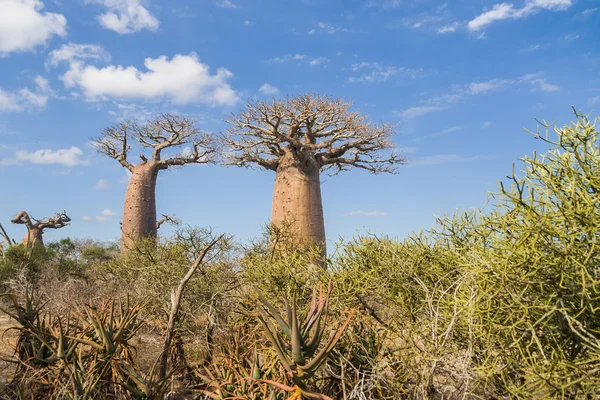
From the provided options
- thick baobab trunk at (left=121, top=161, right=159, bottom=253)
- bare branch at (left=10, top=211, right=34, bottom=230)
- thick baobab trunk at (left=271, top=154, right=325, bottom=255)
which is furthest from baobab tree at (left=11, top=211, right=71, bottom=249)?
thick baobab trunk at (left=271, top=154, right=325, bottom=255)

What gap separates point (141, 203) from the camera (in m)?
12.4

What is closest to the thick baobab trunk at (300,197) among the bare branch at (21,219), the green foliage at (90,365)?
the green foliage at (90,365)

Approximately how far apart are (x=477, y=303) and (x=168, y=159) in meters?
12.2

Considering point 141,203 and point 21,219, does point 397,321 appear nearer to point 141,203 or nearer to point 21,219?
point 141,203

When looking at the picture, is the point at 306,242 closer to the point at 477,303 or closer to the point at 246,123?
the point at 246,123

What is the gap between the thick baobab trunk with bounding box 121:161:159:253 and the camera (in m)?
12.2

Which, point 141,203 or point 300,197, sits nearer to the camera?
point 300,197

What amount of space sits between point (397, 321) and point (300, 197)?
6.48 metres

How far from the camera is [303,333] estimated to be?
89.0 inches

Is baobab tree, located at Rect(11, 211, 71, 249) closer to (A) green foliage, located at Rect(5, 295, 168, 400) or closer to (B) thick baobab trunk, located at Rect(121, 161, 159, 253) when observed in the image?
(B) thick baobab trunk, located at Rect(121, 161, 159, 253)

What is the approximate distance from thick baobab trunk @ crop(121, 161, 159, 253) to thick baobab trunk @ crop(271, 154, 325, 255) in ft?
13.1

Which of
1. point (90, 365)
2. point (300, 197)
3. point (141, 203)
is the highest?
point (141, 203)

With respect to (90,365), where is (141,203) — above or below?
above

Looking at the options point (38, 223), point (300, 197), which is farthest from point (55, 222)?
point (300, 197)
